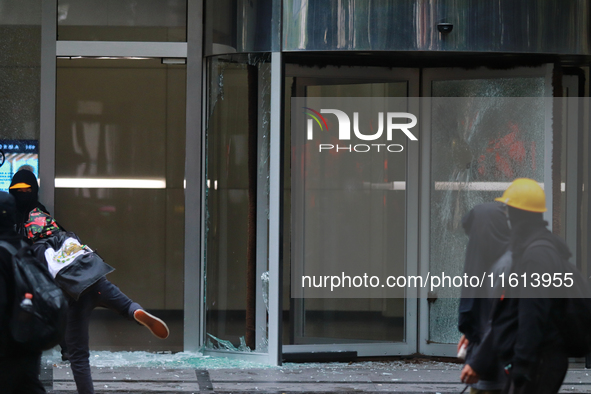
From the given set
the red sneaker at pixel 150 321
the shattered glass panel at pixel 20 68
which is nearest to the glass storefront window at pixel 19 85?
the shattered glass panel at pixel 20 68

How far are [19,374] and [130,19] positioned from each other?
4900 mm

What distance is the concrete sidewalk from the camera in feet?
21.7

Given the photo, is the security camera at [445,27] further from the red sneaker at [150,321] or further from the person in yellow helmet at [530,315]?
the red sneaker at [150,321]

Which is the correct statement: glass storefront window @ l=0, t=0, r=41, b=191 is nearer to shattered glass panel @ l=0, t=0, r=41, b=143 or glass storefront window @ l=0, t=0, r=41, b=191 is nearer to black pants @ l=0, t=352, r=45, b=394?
shattered glass panel @ l=0, t=0, r=41, b=143

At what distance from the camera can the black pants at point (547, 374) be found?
3785 mm

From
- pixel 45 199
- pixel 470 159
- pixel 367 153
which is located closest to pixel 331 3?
pixel 367 153

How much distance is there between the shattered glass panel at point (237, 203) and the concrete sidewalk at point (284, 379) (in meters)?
0.57

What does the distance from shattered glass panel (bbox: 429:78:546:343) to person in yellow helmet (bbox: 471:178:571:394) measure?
3.88 meters

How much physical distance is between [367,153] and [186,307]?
230 centimetres

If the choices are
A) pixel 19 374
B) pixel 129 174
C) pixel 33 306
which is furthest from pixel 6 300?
pixel 129 174

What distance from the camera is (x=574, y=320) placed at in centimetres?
382

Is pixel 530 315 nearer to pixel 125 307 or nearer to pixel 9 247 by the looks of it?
pixel 9 247

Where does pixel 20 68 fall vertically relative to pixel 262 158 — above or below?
above

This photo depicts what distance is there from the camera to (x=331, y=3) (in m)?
7.17
